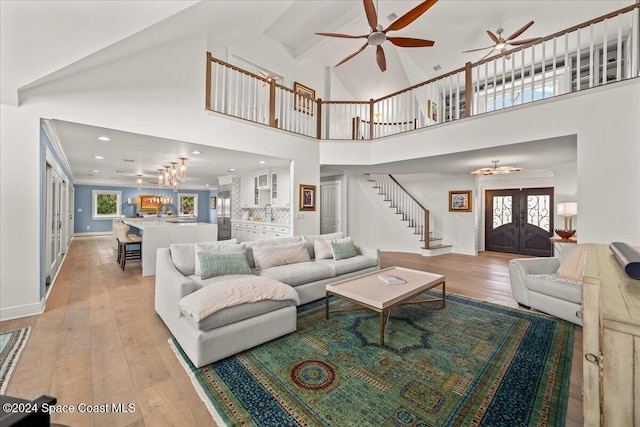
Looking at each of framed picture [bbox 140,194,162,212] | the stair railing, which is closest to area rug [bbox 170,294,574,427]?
the stair railing

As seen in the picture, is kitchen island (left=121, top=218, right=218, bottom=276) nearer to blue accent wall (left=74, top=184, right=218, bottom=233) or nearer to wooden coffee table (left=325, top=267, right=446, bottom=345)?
wooden coffee table (left=325, top=267, right=446, bottom=345)

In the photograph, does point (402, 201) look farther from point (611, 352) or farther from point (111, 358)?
point (611, 352)

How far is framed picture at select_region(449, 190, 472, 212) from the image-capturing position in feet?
24.0

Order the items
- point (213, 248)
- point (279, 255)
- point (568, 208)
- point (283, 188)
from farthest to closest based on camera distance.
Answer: point (283, 188), point (568, 208), point (279, 255), point (213, 248)

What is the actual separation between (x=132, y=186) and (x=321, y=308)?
39.9 ft

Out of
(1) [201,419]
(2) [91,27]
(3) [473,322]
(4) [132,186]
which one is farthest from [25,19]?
(4) [132,186]

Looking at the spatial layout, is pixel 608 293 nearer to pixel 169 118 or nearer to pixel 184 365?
pixel 184 365

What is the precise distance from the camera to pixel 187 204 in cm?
1353

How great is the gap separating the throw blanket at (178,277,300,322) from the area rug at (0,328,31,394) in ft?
3.92

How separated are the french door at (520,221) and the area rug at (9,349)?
931 cm

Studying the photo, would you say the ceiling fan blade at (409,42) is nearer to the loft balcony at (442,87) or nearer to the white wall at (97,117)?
the loft balcony at (442,87)

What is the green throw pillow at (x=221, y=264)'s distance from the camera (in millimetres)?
2889

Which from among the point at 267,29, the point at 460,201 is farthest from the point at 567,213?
the point at 267,29

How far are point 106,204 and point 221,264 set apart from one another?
38.8 feet
